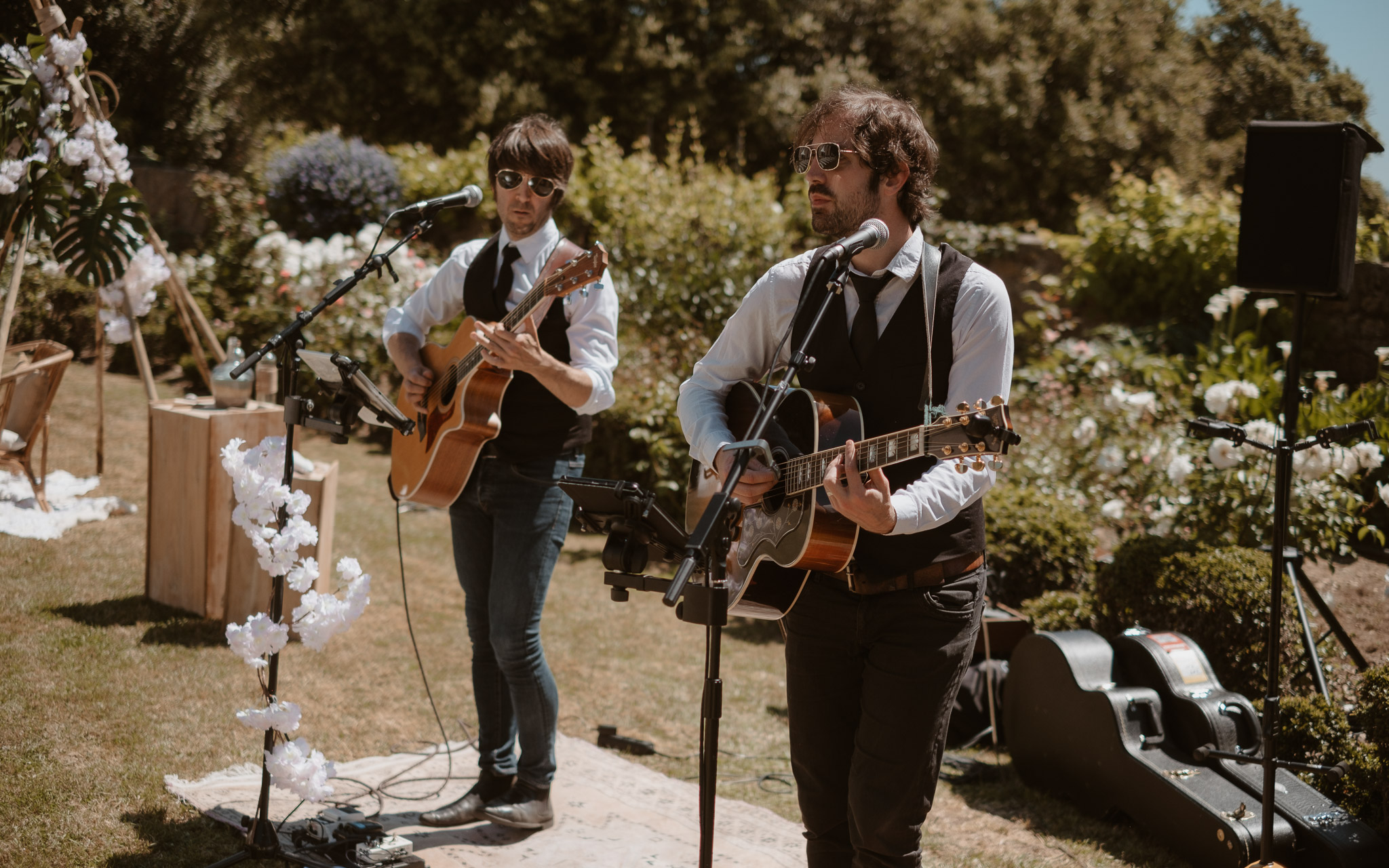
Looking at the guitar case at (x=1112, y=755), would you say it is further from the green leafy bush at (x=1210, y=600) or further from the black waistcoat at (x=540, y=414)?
the black waistcoat at (x=540, y=414)

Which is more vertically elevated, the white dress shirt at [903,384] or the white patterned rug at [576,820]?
the white dress shirt at [903,384]

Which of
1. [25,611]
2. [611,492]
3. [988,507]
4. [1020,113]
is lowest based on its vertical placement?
[25,611]

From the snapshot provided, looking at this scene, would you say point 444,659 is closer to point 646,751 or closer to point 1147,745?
point 646,751

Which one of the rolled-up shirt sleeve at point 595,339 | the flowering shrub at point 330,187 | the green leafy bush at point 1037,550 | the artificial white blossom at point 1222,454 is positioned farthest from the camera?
the flowering shrub at point 330,187

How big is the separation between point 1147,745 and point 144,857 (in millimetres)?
3364

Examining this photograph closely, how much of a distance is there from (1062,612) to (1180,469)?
0.96 m

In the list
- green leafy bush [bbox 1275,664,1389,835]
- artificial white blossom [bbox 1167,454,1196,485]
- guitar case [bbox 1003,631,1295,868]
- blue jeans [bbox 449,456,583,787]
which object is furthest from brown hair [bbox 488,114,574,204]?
artificial white blossom [bbox 1167,454,1196,485]

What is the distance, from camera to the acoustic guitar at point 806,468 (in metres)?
2.03

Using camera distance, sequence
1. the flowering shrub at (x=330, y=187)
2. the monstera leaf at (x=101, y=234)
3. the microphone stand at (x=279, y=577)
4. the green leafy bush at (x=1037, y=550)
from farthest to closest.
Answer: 1. the flowering shrub at (x=330, y=187)
2. the monstera leaf at (x=101, y=234)
3. the green leafy bush at (x=1037, y=550)
4. the microphone stand at (x=279, y=577)

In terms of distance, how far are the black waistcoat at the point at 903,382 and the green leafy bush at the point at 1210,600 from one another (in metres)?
2.53

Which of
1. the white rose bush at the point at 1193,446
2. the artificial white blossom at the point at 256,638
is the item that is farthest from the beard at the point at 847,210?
Answer: the white rose bush at the point at 1193,446

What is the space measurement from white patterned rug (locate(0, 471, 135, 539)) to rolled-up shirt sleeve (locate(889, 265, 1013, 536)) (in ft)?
17.2

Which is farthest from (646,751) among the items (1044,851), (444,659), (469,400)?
(469,400)

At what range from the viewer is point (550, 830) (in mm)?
3494
